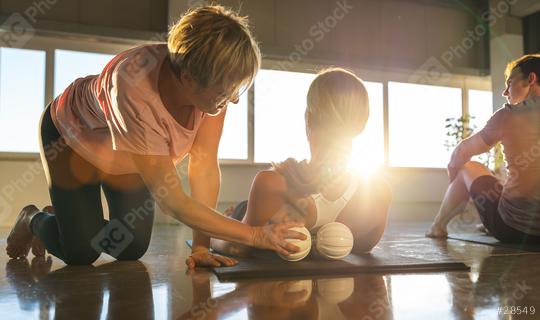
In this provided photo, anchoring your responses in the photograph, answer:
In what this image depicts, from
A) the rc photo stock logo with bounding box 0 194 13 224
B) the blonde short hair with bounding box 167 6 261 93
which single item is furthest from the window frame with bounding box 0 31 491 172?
the blonde short hair with bounding box 167 6 261 93

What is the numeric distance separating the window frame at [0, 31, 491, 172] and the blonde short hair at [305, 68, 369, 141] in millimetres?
3545

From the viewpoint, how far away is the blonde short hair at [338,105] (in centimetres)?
164

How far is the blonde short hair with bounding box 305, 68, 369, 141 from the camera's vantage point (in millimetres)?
1638

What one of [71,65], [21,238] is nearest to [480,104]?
[71,65]

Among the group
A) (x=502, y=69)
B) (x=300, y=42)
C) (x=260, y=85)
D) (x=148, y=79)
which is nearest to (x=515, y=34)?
(x=502, y=69)

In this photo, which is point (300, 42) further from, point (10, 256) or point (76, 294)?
point (76, 294)

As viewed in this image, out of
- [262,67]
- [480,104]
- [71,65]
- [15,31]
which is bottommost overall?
[480,104]

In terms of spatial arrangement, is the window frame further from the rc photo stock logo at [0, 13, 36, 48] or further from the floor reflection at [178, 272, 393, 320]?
the floor reflection at [178, 272, 393, 320]

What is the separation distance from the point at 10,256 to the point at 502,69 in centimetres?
623

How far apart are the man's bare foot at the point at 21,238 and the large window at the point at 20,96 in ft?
9.49

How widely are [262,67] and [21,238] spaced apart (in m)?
3.97

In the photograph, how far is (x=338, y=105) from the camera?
1.63 metres

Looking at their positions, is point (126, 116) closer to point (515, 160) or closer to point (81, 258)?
point (81, 258)

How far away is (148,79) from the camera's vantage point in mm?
1282
